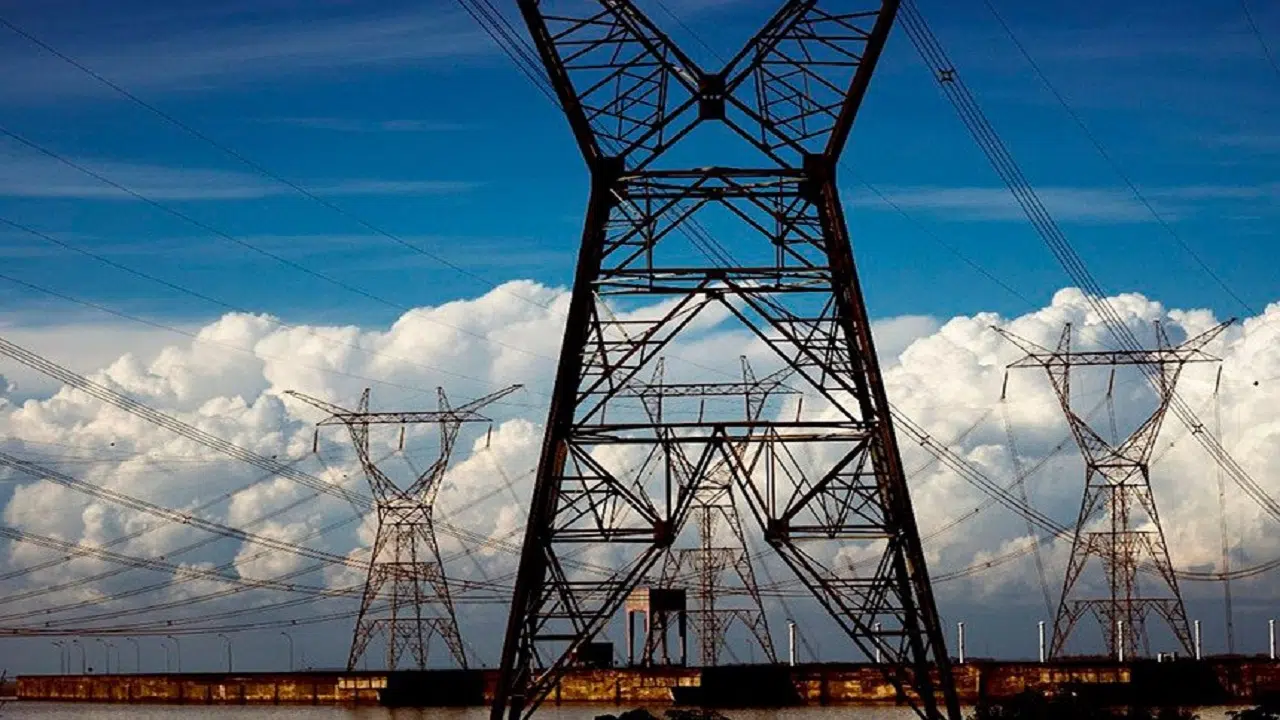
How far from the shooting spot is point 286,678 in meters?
140

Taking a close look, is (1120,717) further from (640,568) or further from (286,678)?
(286,678)

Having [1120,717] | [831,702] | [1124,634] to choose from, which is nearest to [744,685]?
[831,702]

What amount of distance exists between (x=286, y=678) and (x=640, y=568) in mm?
101014

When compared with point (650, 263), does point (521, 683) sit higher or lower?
lower

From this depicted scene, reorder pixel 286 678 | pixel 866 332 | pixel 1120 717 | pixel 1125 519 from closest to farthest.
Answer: pixel 866 332
pixel 1120 717
pixel 1125 519
pixel 286 678

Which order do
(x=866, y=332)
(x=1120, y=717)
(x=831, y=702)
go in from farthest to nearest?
(x=831, y=702) → (x=1120, y=717) → (x=866, y=332)

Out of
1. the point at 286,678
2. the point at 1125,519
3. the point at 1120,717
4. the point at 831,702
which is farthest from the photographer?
the point at 286,678

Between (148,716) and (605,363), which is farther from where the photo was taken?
(148,716)

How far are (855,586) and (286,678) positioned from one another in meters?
102

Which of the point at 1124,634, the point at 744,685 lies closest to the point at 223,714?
the point at 744,685

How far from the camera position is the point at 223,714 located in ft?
405

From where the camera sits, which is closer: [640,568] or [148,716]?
[640,568]

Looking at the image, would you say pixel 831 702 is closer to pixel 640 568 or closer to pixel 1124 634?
pixel 1124 634

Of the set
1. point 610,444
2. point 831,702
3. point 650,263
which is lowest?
point 831,702
